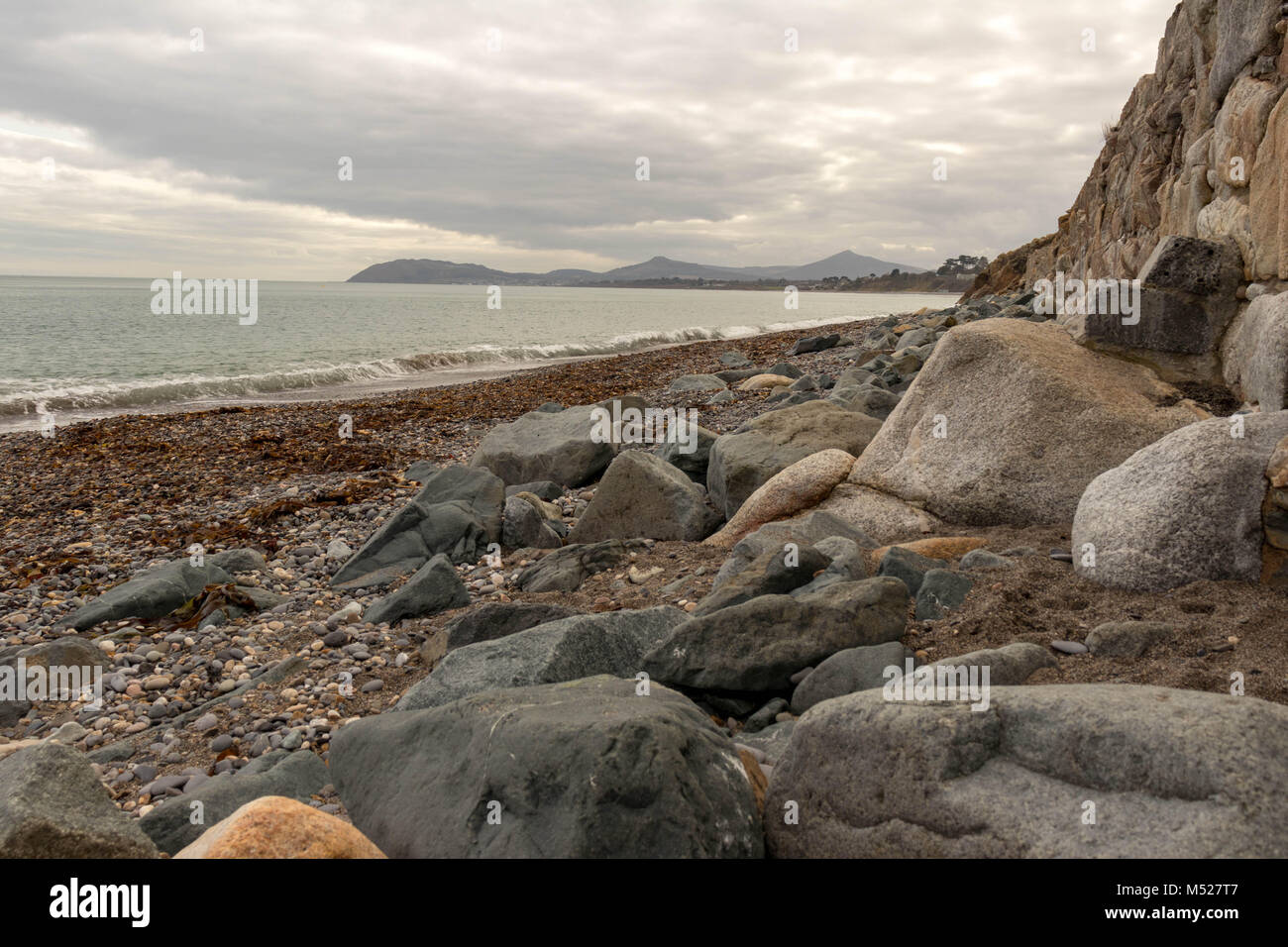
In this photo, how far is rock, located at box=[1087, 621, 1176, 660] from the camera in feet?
12.9

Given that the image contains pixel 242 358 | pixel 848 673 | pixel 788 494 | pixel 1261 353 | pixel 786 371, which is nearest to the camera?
pixel 848 673

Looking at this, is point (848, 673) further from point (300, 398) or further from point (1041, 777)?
point (300, 398)

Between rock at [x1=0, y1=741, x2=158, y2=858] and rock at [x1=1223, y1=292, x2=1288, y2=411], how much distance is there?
23.3ft

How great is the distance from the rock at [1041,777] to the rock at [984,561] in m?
2.31

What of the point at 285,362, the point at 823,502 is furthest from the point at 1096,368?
the point at 285,362

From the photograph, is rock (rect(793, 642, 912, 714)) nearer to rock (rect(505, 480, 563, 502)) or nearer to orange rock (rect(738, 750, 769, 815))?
orange rock (rect(738, 750, 769, 815))

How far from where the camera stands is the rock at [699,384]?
19781 mm

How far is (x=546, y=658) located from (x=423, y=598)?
8.06 feet

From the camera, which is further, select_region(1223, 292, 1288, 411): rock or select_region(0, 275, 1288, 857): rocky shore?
select_region(1223, 292, 1288, 411): rock

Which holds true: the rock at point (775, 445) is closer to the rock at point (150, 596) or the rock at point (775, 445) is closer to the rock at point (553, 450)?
the rock at point (553, 450)

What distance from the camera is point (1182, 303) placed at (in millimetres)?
7148
